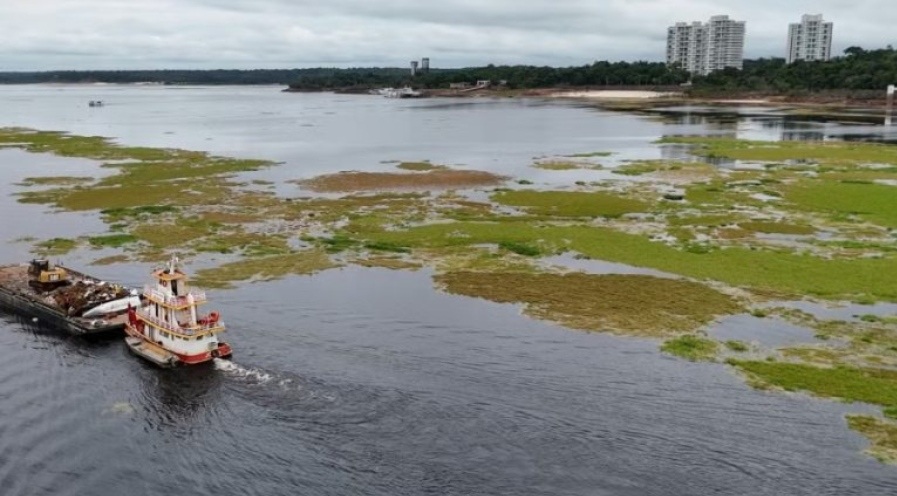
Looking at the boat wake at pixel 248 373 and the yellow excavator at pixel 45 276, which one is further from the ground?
the yellow excavator at pixel 45 276

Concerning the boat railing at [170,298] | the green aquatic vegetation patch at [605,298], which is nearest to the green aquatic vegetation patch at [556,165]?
the green aquatic vegetation patch at [605,298]

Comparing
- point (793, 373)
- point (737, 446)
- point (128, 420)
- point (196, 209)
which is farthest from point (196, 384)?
point (196, 209)

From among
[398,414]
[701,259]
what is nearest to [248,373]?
[398,414]

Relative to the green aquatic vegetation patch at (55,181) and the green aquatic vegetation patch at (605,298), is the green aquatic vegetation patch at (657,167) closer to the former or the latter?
the green aquatic vegetation patch at (605,298)

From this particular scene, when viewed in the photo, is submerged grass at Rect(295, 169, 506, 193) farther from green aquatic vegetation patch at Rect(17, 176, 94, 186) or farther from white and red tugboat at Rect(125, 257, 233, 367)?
white and red tugboat at Rect(125, 257, 233, 367)

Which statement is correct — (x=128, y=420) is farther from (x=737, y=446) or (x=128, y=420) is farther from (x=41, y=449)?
(x=737, y=446)

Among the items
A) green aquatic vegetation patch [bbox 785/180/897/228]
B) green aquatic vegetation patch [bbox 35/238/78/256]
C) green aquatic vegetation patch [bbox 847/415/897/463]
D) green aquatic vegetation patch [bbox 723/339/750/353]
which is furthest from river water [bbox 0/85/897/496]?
green aquatic vegetation patch [bbox 785/180/897/228]
